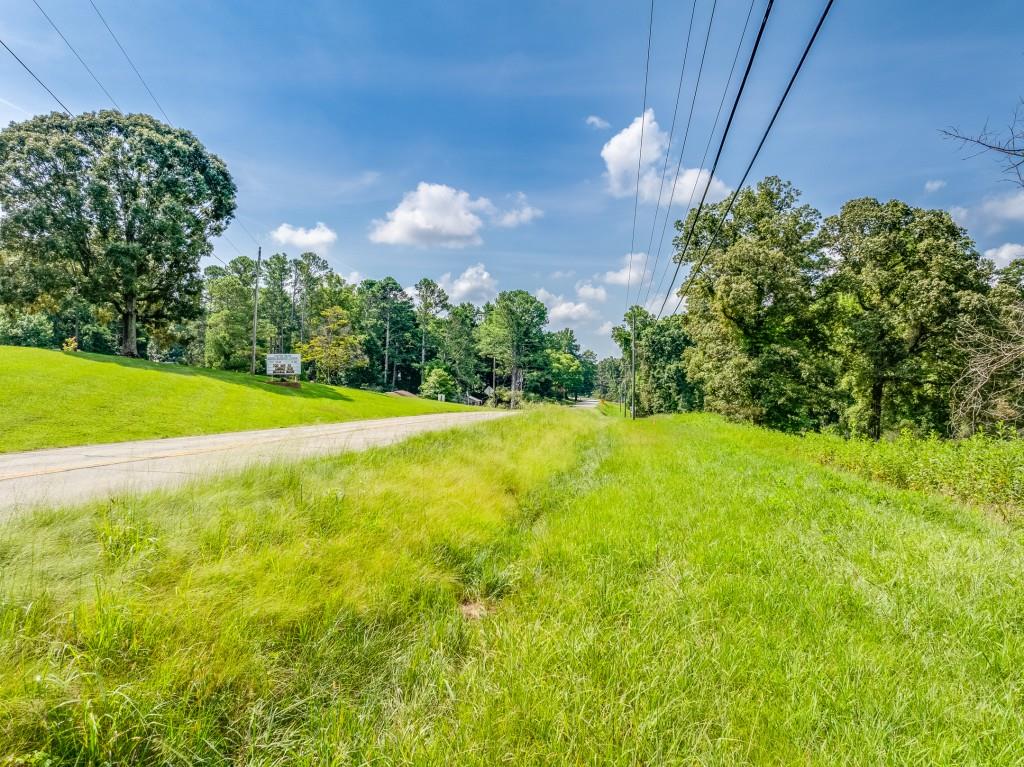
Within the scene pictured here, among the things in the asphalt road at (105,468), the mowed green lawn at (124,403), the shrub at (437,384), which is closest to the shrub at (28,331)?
the mowed green lawn at (124,403)

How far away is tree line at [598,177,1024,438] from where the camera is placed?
18828 mm

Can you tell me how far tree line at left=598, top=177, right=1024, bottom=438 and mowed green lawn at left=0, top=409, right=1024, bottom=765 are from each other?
19905 millimetres

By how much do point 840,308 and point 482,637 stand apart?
2736 centimetres

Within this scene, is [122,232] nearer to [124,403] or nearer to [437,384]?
[124,403]

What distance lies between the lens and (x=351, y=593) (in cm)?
329

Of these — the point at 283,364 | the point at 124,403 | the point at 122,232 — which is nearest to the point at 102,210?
the point at 122,232

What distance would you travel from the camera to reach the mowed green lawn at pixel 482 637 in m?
1.98

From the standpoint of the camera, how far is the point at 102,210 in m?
25.5

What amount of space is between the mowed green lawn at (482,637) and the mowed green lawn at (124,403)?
688cm

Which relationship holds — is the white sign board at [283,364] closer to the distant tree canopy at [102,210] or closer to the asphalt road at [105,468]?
the distant tree canopy at [102,210]

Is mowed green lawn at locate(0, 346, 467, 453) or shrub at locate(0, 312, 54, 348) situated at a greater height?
shrub at locate(0, 312, 54, 348)

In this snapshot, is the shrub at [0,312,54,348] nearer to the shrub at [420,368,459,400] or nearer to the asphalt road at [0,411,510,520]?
the shrub at [420,368,459,400]

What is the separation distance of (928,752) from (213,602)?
413cm

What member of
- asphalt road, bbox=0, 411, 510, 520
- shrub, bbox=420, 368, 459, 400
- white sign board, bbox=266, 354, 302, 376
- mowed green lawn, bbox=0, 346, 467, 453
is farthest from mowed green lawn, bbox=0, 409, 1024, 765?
shrub, bbox=420, 368, 459, 400
